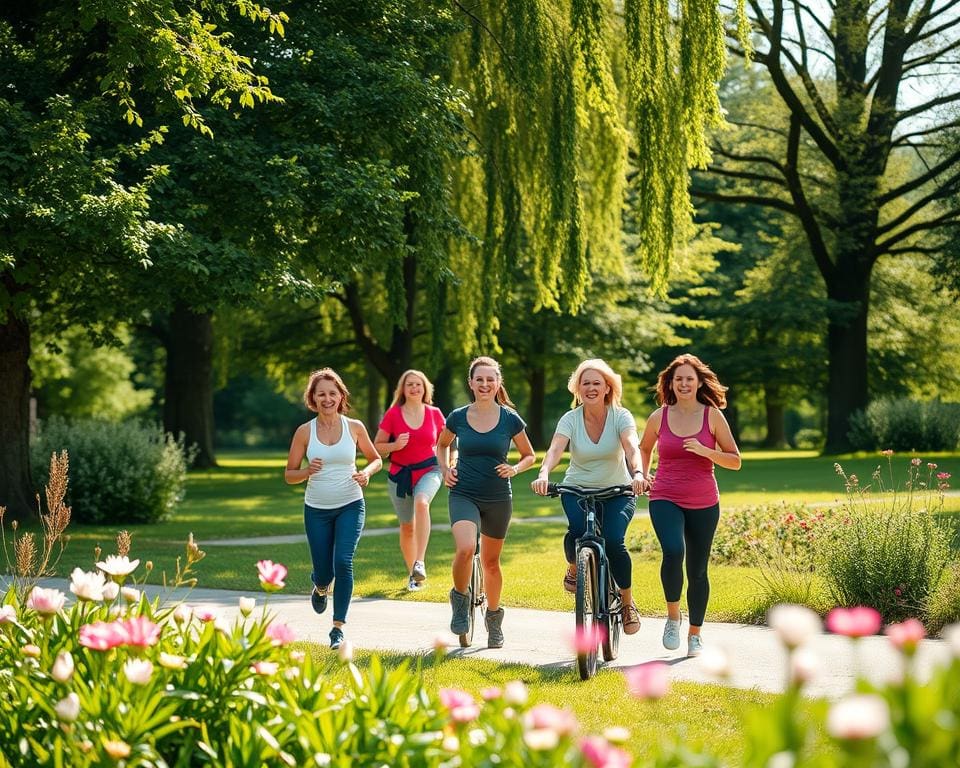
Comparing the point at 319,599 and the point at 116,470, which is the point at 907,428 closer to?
the point at 116,470

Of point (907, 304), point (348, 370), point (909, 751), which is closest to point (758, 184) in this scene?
point (907, 304)

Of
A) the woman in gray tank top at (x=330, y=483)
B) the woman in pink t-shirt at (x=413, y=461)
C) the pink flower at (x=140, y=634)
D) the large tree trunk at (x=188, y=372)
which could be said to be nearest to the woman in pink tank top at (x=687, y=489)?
the woman in gray tank top at (x=330, y=483)

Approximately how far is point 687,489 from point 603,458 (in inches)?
24.1

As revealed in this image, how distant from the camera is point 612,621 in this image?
8023mm

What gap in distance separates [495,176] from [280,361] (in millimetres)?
23818

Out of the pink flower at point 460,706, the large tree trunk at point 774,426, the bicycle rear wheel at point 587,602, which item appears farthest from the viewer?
the large tree trunk at point 774,426

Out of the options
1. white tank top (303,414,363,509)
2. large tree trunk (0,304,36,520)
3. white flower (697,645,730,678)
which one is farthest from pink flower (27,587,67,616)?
large tree trunk (0,304,36,520)

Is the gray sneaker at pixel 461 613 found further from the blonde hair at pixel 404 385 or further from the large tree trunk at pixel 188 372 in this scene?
the large tree trunk at pixel 188 372

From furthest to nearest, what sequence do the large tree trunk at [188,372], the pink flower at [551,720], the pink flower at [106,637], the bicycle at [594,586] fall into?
the large tree trunk at [188,372] → the bicycle at [594,586] → the pink flower at [106,637] → the pink flower at [551,720]

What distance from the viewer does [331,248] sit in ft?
53.4

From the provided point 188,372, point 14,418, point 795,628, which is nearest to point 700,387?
point 795,628

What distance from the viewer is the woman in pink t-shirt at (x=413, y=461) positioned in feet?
38.7

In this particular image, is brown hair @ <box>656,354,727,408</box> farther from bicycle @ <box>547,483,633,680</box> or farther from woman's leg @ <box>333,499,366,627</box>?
woman's leg @ <box>333,499,366,627</box>

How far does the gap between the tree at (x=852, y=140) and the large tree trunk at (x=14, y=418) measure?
21659 mm
